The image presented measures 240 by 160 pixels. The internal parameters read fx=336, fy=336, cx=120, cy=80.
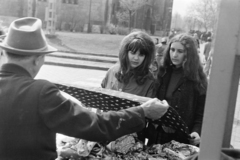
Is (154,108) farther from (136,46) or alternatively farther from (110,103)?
(136,46)

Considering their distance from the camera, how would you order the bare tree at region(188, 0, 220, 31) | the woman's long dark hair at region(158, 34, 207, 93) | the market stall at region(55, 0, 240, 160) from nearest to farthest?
the market stall at region(55, 0, 240, 160), the woman's long dark hair at region(158, 34, 207, 93), the bare tree at region(188, 0, 220, 31)

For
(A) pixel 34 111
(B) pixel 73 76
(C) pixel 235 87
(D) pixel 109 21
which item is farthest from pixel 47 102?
(D) pixel 109 21

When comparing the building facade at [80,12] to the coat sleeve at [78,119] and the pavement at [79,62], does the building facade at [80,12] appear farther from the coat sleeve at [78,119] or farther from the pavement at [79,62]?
the coat sleeve at [78,119]

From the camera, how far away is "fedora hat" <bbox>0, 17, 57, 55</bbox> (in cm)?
156

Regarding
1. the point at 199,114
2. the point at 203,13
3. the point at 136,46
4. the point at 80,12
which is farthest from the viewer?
the point at 80,12

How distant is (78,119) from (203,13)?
22040 mm

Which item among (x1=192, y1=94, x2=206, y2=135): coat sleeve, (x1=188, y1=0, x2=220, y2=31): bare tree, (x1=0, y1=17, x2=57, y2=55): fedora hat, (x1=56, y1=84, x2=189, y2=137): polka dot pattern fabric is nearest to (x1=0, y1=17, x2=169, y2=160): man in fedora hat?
(x1=0, y1=17, x2=57, y2=55): fedora hat

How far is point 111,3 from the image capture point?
103 ft

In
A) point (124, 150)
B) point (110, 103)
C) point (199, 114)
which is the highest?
point (110, 103)

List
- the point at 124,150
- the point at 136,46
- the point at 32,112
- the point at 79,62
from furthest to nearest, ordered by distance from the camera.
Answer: the point at 79,62, the point at 136,46, the point at 124,150, the point at 32,112

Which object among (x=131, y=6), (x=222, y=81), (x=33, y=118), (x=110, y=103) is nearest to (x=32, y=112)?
(x=33, y=118)

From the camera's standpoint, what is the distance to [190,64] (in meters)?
2.62

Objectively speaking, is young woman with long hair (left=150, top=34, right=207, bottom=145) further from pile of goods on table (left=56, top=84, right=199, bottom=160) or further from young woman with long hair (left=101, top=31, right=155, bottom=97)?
pile of goods on table (left=56, top=84, right=199, bottom=160)

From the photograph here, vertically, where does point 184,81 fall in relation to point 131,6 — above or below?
below
